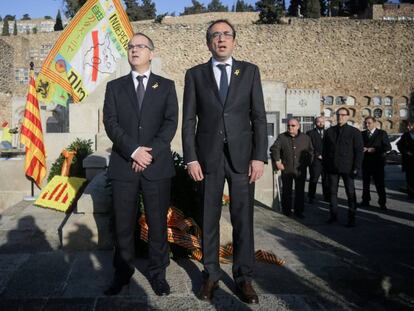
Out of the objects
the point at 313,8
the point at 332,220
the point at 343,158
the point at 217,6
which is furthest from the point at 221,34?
the point at 217,6

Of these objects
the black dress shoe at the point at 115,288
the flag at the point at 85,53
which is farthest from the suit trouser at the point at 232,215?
the flag at the point at 85,53

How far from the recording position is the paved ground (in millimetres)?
3010

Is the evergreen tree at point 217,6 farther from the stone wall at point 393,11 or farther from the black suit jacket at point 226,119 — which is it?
the black suit jacket at point 226,119

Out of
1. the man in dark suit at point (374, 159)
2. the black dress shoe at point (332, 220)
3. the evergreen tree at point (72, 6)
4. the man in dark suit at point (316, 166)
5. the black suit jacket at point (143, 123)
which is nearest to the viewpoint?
the black suit jacket at point (143, 123)

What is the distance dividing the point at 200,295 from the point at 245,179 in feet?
2.85

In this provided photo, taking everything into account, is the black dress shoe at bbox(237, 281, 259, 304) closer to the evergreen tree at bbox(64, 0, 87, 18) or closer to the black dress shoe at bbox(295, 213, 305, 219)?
the black dress shoe at bbox(295, 213, 305, 219)

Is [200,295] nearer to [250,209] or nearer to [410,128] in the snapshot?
[250,209]

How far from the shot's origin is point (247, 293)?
3043 millimetres

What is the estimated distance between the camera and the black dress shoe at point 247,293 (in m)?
3.00

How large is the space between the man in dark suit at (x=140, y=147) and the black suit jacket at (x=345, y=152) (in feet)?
12.6

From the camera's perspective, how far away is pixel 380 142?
321 inches

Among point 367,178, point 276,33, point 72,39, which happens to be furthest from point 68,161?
point 276,33

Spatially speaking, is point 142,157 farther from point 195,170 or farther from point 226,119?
point 226,119

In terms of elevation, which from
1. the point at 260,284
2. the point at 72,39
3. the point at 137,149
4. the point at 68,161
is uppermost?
the point at 72,39
